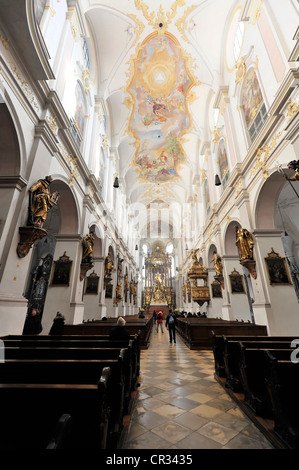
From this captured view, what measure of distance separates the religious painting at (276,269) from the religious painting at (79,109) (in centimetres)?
911

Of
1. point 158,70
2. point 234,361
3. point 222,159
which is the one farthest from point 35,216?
point 158,70

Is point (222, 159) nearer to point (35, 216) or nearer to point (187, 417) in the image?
point (35, 216)

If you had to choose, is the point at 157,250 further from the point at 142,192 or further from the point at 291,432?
the point at 291,432

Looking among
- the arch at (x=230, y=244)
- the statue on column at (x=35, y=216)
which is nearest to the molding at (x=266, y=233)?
the arch at (x=230, y=244)

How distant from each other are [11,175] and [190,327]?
7.69 meters

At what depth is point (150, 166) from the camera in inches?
782

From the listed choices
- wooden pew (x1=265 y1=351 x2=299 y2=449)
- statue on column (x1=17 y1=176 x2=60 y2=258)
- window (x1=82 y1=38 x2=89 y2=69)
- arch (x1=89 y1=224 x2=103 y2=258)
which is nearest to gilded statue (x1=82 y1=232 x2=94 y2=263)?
arch (x1=89 y1=224 x2=103 y2=258)

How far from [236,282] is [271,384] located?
28.5 feet

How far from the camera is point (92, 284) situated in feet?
35.1
